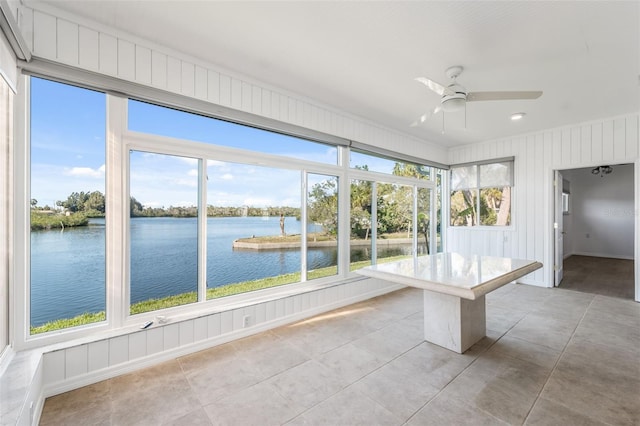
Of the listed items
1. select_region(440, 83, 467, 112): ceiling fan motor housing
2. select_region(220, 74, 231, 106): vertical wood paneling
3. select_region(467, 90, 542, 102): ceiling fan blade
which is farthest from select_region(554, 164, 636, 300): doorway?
select_region(220, 74, 231, 106): vertical wood paneling

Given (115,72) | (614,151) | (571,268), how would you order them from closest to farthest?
(115,72) → (614,151) → (571,268)

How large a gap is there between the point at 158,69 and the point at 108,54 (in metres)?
0.35

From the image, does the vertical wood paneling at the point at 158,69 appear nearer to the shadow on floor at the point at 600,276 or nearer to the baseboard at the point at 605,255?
the shadow on floor at the point at 600,276

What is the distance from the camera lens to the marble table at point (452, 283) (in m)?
2.24

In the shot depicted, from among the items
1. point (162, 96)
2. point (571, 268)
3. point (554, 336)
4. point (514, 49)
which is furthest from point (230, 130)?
point (571, 268)

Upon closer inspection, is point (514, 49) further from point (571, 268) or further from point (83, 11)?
point (571, 268)

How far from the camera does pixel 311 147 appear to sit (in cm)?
362

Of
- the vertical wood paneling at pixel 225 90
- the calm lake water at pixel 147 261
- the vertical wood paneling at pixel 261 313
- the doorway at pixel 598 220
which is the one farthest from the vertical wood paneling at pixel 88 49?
the doorway at pixel 598 220

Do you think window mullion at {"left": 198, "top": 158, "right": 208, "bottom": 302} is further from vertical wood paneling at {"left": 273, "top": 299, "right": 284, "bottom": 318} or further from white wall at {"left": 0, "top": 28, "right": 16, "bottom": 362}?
white wall at {"left": 0, "top": 28, "right": 16, "bottom": 362}

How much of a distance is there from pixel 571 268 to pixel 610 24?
19.7ft

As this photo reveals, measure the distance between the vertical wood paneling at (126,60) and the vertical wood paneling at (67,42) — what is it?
27 centimetres

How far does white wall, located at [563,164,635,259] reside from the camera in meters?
7.09

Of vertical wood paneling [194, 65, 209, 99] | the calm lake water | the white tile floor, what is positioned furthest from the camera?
vertical wood paneling [194, 65, 209, 99]

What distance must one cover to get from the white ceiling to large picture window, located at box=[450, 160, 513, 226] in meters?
1.93
